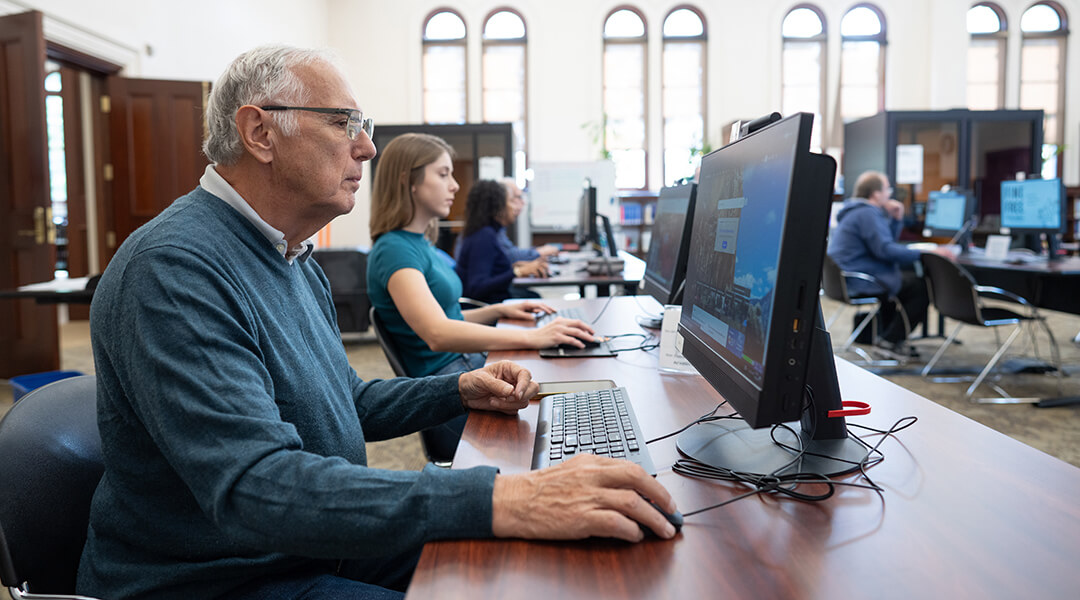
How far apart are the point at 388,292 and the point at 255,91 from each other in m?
1.20

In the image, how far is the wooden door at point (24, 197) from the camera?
448 cm

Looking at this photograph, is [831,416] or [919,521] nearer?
[919,521]

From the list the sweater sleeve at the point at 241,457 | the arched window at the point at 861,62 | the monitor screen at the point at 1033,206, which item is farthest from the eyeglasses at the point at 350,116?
the arched window at the point at 861,62

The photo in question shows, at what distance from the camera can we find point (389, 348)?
2.03m

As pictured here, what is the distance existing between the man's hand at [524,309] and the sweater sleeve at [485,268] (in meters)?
1.19

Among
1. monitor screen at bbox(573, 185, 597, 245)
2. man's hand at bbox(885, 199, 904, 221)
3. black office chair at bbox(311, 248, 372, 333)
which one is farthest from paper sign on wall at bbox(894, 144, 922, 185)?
black office chair at bbox(311, 248, 372, 333)

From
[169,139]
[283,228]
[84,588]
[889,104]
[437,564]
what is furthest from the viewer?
[889,104]

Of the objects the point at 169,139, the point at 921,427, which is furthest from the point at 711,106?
the point at 921,427

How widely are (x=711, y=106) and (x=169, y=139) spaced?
7077mm

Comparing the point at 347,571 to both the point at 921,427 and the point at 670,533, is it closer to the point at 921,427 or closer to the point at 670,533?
the point at 670,533

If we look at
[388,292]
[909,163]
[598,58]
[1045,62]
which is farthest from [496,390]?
[1045,62]

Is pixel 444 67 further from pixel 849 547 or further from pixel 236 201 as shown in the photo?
pixel 849 547

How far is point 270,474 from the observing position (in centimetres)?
81

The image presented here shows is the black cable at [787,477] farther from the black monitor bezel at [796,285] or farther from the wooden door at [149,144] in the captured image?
the wooden door at [149,144]
